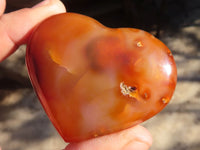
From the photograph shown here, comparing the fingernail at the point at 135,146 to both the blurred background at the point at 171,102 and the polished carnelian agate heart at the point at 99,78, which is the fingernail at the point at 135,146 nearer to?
the polished carnelian agate heart at the point at 99,78

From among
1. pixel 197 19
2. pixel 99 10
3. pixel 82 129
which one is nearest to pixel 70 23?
pixel 82 129

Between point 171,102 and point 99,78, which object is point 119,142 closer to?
point 99,78

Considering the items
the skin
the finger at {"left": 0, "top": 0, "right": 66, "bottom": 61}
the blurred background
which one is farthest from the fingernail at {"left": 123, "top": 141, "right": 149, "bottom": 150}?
the blurred background

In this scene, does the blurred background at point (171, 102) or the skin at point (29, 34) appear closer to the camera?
the skin at point (29, 34)

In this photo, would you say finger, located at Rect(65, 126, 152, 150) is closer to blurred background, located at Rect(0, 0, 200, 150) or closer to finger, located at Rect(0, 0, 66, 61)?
finger, located at Rect(0, 0, 66, 61)

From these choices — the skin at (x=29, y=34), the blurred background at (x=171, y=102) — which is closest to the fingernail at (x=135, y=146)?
the skin at (x=29, y=34)

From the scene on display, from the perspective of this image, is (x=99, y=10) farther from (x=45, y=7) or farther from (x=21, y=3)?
(x=45, y=7)
